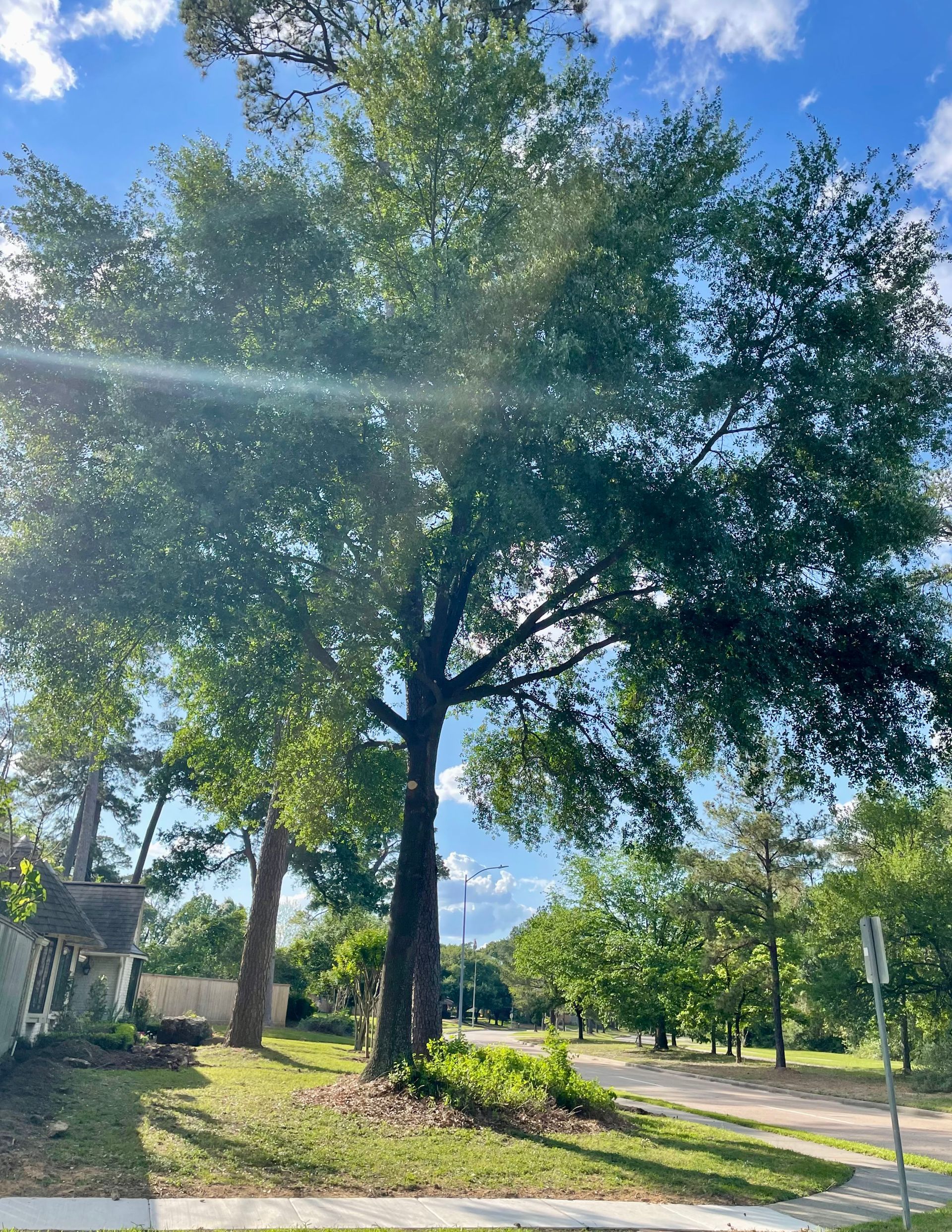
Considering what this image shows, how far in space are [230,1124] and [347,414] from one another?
865 cm

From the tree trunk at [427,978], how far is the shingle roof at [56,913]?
8574 mm

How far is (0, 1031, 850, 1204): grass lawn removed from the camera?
805 cm

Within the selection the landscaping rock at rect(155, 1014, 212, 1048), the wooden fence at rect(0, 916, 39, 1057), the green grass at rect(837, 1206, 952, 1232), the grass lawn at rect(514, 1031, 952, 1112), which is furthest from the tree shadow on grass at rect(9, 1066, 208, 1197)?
the landscaping rock at rect(155, 1014, 212, 1048)

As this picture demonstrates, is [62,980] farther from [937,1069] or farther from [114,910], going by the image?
[937,1069]

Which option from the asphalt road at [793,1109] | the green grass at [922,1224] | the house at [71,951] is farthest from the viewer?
the house at [71,951]

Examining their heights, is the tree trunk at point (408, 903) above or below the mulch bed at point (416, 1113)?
above

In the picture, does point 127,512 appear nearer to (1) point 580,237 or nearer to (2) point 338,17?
(1) point 580,237

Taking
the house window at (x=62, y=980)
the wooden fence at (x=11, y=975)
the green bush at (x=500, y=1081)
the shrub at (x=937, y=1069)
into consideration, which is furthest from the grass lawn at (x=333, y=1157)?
the shrub at (x=937, y=1069)

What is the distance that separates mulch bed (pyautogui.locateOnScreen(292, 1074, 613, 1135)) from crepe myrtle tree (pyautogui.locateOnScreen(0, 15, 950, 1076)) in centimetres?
68

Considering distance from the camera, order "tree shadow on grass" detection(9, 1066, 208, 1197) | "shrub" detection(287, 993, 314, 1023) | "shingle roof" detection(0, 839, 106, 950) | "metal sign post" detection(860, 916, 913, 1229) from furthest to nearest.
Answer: "shrub" detection(287, 993, 314, 1023)
"shingle roof" detection(0, 839, 106, 950)
"metal sign post" detection(860, 916, 913, 1229)
"tree shadow on grass" detection(9, 1066, 208, 1197)

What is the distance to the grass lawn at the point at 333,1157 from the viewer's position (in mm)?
8047

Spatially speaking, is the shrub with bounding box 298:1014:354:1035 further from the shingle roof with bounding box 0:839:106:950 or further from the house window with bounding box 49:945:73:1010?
the shingle roof with bounding box 0:839:106:950

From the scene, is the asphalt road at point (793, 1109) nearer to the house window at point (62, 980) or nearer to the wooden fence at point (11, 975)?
the wooden fence at point (11, 975)

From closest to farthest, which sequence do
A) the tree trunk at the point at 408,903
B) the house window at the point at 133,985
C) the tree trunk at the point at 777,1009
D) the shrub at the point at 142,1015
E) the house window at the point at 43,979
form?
the tree trunk at the point at 408,903 < the house window at the point at 43,979 < the shrub at the point at 142,1015 < the house window at the point at 133,985 < the tree trunk at the point at 777,1009
